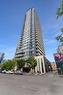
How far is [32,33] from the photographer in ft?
653

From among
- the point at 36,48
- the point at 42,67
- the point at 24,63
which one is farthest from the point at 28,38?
the point at 24,63

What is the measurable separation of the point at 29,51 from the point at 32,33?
83.3ft

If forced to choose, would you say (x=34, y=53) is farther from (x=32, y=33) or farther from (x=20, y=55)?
(x=32, y=33)

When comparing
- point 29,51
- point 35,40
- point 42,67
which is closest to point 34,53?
point 29,51

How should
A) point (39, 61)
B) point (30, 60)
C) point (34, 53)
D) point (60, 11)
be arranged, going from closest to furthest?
point (60, 11) → point (30, 60) → point (39, 61) → point (34, 53)

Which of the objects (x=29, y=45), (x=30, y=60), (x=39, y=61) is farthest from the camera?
(x=29, y=45)

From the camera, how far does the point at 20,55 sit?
181875 mm

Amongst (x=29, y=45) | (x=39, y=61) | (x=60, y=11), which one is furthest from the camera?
(x=29, y=45)

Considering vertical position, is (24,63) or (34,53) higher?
(34,53)

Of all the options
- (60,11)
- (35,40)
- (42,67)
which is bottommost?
(60,11)

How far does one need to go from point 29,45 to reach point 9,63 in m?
Result: 50.6

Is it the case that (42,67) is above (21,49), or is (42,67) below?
below

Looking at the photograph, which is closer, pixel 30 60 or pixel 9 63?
pixel 30 60

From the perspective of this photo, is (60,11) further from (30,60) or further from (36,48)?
(36,48)
